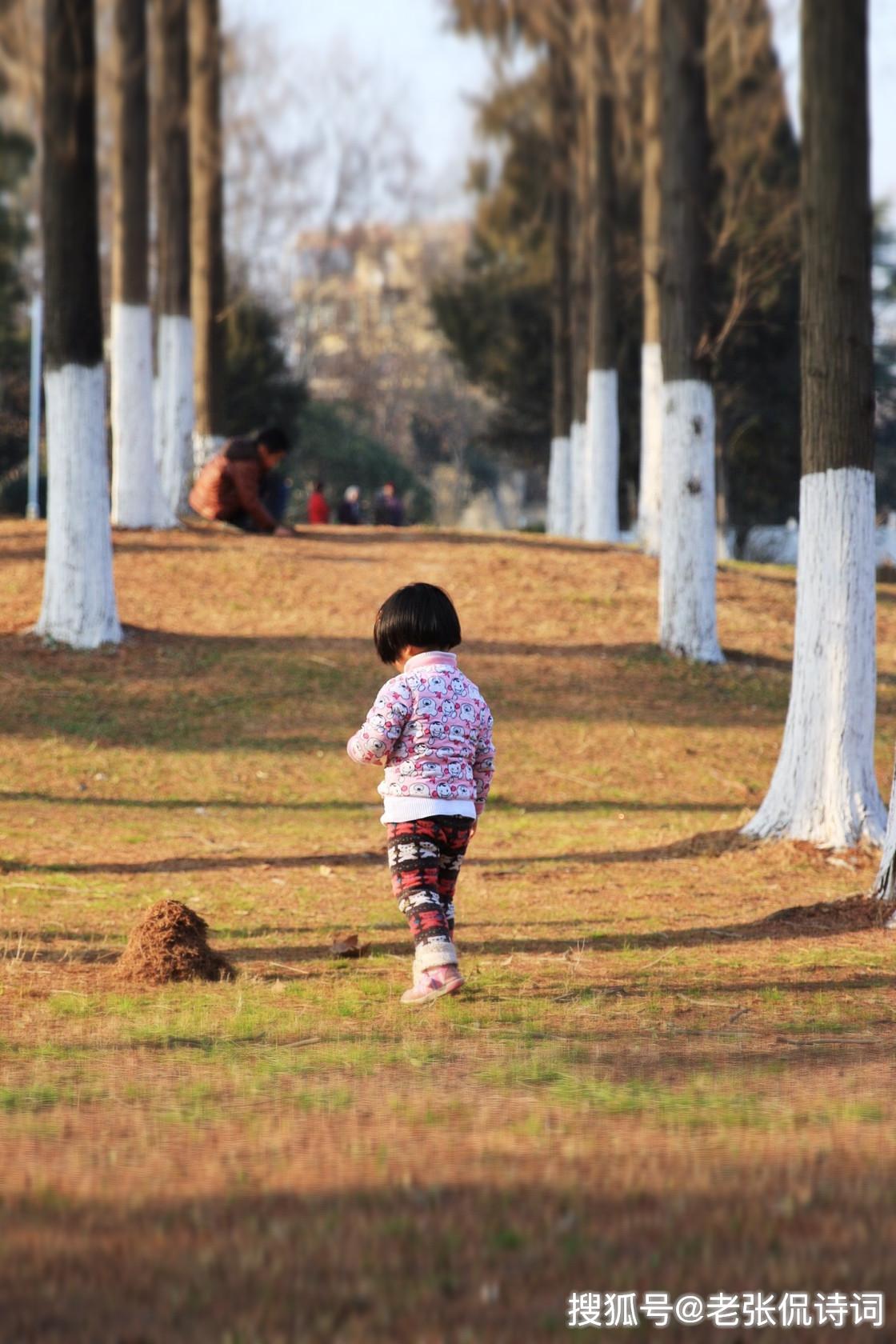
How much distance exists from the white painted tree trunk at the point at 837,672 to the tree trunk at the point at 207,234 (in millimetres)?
14261

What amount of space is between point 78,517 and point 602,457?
12909 mm

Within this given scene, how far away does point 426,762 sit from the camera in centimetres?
620

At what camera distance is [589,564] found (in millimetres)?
19750

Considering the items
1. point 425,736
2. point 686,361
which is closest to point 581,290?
point 686,361

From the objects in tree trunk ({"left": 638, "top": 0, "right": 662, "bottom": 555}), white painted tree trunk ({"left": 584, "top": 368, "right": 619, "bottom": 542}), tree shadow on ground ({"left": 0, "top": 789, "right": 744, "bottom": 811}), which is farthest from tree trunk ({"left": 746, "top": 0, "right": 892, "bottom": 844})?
white painted tree trunk ({"left": 584, "top": 368, "right": 619, "bottom": 542})

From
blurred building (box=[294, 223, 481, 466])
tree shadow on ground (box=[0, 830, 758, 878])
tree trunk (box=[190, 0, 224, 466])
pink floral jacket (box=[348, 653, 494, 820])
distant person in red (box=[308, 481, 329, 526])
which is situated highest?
blurred building (box=[294, 223, 481, 466])

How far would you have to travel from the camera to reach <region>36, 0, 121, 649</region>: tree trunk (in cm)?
1490

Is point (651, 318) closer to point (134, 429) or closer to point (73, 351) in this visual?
point (134, 429)

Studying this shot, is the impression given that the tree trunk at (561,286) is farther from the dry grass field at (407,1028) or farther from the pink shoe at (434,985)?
the pink shoe at (434,985)

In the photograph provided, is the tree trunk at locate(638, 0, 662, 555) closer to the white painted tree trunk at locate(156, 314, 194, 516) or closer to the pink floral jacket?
the white painted tree trunk at locate(156, 314, 194, 516)

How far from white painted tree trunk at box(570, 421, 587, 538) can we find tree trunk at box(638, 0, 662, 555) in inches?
193

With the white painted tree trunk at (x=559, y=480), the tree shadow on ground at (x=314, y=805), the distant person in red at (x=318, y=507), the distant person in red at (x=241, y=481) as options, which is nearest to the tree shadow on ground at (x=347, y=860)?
the tree shadow on ground at (x=314, y=805)

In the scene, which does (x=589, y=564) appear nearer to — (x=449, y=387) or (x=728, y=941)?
(x=728, y=941)

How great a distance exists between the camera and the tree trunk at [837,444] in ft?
32.8
